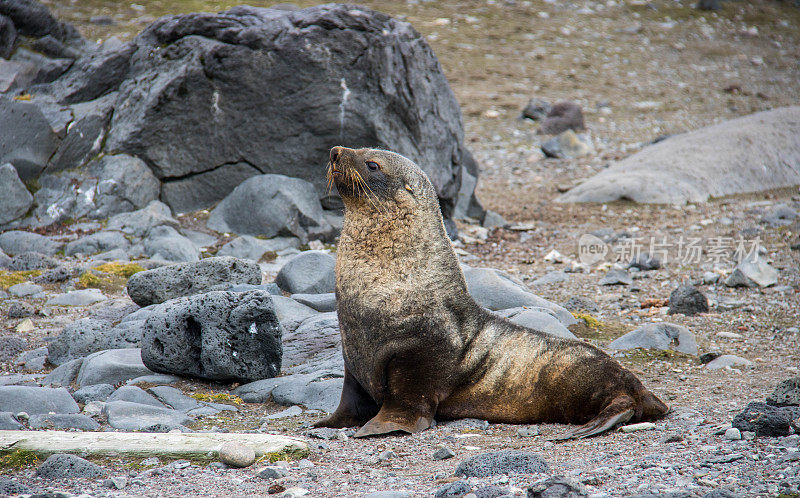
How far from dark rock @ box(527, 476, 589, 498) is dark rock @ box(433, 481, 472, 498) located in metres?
0.27

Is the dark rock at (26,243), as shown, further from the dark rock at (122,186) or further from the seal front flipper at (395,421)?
the seal front flipper at (395,421)

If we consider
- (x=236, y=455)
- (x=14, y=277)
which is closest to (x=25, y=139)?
(x=14, y=277)

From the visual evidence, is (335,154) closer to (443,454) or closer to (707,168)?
(443,454)

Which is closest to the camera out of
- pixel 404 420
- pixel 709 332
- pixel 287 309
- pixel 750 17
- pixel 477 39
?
pixel 404 420

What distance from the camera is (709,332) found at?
7465 millimetres

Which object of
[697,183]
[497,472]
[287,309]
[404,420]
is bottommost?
[697,183]

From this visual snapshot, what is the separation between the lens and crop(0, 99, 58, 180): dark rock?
9680mm

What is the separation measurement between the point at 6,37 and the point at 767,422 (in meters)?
13.1

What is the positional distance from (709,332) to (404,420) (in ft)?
13.7

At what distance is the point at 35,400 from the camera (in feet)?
16.0

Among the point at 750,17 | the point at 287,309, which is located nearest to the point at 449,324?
the point at 287,309

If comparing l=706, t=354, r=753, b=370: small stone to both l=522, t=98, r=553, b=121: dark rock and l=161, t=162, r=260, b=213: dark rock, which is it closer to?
l=161, t=162, r=260, b=213: dark rock

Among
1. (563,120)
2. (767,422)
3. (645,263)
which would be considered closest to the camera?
(767,422)

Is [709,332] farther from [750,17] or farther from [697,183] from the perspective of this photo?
[750,17]
